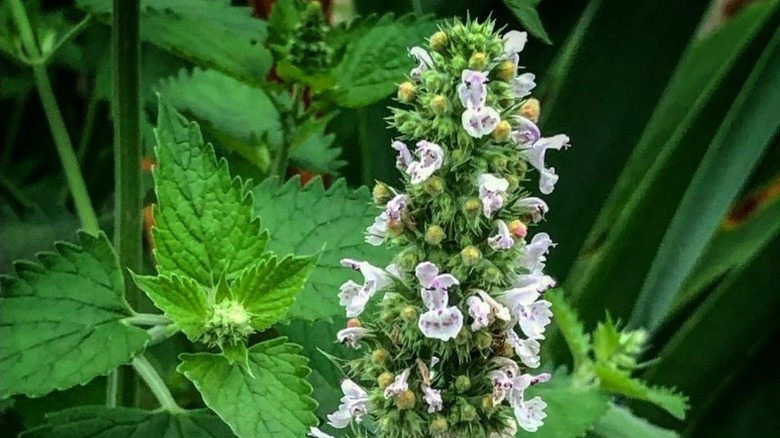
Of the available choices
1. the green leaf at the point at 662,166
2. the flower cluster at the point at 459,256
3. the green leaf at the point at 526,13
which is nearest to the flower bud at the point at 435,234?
the flower cluster at the point at 459,256

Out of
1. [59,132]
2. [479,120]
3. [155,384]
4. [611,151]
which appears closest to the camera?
[479,120]

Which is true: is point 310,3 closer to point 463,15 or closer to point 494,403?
point 463,15

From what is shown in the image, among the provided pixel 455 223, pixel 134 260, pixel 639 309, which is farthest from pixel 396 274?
pixel 639 309

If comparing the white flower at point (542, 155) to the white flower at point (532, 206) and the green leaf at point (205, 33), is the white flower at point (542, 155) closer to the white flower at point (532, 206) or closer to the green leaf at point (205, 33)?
the white flower at point (532, 206)

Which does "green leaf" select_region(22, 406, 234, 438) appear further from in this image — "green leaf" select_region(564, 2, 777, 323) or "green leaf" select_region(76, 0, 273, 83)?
"green leaf" select_region(564, 2, 777, 323)

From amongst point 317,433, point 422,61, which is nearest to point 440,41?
point 422,61

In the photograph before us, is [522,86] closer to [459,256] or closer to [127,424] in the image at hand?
[459,256]
